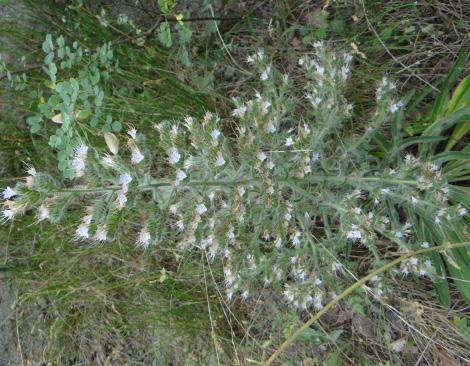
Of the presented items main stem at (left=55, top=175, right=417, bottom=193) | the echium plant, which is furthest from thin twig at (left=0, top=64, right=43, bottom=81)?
main stem at (left=55, top=175, right=417, bottom=193)

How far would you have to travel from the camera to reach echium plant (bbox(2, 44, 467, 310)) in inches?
72.7

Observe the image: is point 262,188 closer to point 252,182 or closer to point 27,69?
point 252,182

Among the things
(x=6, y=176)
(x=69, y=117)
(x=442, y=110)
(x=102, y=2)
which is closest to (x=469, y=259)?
(x=442, y=110)

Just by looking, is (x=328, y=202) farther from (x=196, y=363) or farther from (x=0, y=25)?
(x=0, y=25)

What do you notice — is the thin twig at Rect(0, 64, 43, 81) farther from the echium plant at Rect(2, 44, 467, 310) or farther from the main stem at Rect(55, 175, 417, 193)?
the main stem at Rect(55, 175, 417, 193)

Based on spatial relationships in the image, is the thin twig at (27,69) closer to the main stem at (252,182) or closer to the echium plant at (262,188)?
the echium plant at (262,188)

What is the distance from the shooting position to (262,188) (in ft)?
7.03

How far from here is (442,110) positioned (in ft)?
9.17

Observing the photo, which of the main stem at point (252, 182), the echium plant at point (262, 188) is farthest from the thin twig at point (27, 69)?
the main stem at point (252, 182)

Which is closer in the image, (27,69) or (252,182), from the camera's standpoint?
(252,182)

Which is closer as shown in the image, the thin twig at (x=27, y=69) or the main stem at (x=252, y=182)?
the main stem at (x=252, y=182)

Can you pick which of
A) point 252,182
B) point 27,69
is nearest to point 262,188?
point 252,182

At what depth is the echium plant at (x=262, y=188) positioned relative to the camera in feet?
6.06

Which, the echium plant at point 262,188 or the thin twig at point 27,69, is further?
the thin twig at point 27,69
